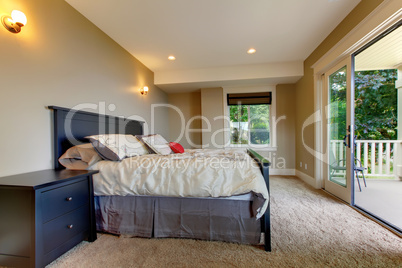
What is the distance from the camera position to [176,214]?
65.1 inches

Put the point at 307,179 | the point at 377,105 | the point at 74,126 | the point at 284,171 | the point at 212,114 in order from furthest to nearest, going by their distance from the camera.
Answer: the point at 212,114
the point at 284,171
the point at 377,105
the point at 307,179
the point at 74,126

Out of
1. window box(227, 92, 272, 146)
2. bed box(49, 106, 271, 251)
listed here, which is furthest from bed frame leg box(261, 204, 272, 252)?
window box(227, 92, 272, 146)

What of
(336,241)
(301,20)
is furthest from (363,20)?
(336,241)

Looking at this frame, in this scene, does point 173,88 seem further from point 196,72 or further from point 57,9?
point 57,9

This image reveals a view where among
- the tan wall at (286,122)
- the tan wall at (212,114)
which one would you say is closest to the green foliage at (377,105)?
the tan wall at (286,122)

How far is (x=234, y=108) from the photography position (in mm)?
4539

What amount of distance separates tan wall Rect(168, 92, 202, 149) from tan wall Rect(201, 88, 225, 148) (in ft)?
0.85

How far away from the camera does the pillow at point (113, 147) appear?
182cm

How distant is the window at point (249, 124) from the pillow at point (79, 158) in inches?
133

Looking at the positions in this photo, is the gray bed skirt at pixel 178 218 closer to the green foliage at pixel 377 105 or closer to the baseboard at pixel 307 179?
the baseboard at pixel 307 179

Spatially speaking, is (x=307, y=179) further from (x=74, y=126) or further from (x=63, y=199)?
(x=74, y=126)

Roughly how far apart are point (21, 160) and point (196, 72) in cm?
327

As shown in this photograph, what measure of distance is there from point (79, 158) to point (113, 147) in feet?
1.25

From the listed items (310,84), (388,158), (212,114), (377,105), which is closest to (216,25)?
(310,84)
